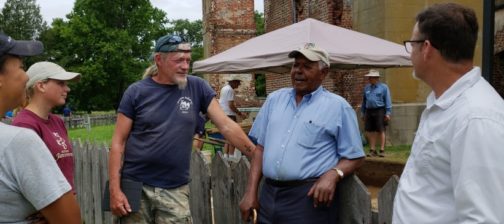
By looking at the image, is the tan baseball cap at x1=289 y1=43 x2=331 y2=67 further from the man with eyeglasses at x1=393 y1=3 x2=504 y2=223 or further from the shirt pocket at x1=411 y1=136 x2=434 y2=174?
the shirt pocket at x1=411 y1=136 x2=434 y2=174

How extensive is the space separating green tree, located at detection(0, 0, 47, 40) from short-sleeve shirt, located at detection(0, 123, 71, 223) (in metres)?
68.7

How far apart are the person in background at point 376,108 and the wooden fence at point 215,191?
242 inches

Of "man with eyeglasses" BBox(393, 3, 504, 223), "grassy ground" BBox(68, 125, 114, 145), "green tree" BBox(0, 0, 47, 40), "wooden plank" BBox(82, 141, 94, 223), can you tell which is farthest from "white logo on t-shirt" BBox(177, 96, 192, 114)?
"green tree" BBox(0, 0, 47, 40)

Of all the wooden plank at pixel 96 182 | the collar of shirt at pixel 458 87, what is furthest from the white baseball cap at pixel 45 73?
the collar of shirt at pixel 458 87

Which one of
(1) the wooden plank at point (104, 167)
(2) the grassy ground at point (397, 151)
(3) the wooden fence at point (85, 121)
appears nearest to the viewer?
(1) the wooden plank at point (104, 167)

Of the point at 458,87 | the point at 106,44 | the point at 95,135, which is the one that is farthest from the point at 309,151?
the point at 106,44

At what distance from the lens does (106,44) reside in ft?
138

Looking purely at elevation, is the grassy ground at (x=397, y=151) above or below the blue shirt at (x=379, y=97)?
below

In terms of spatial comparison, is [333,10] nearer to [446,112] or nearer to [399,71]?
[399,71]

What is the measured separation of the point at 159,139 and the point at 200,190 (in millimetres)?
992

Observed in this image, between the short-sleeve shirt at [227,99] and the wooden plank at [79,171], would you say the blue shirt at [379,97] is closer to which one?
the short-sleeve shirt at [227,99]

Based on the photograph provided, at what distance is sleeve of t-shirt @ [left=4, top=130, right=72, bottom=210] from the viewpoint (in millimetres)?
1798

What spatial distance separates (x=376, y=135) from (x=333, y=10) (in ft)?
14.7

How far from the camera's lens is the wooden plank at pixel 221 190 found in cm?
392
